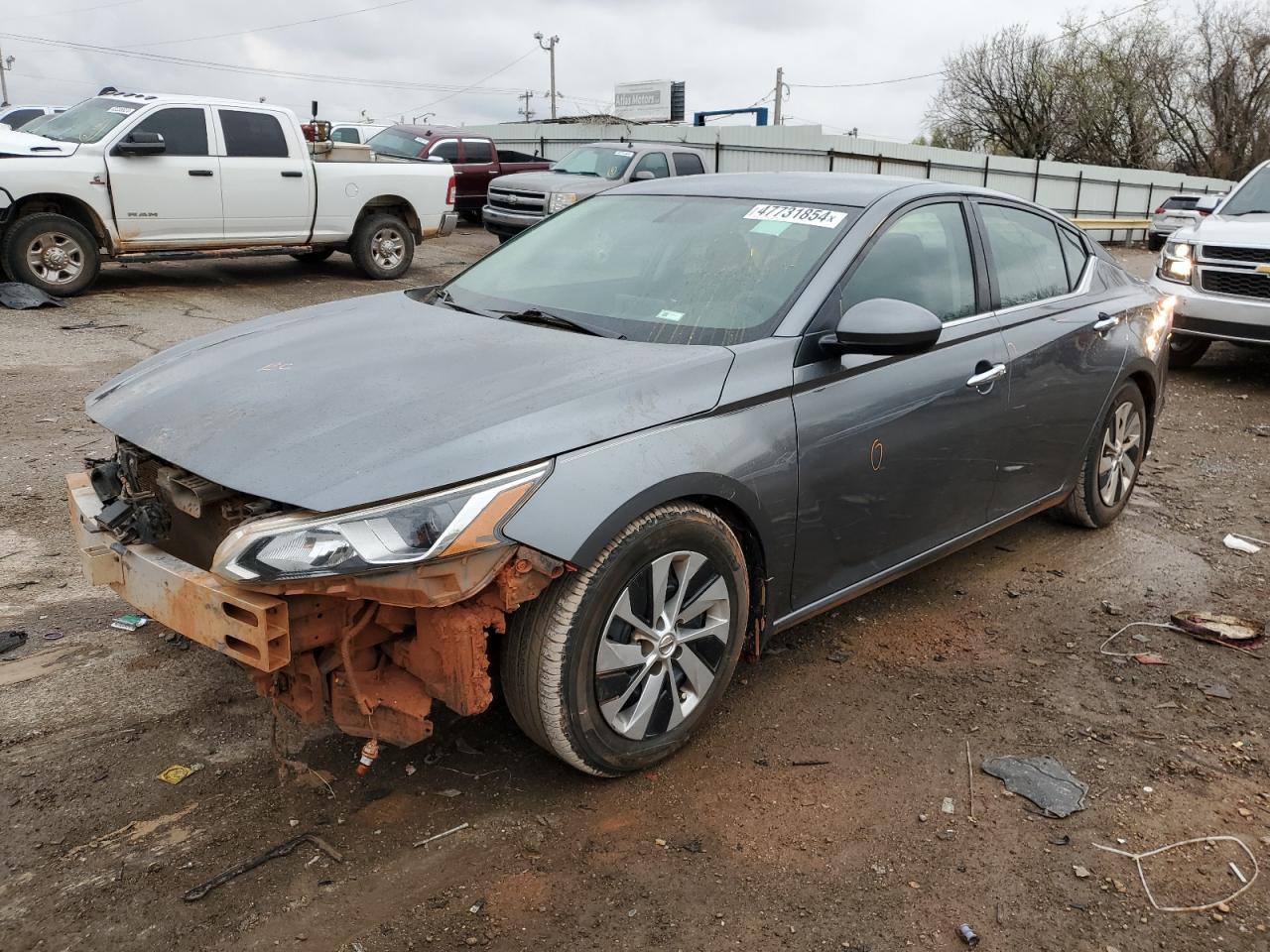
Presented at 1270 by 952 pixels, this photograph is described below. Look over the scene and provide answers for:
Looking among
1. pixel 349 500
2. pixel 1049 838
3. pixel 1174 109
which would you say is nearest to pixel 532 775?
pixel 349 500

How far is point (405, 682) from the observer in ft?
9.21

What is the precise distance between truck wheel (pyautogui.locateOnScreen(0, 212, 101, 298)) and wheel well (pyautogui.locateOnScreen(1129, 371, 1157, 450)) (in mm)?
9457

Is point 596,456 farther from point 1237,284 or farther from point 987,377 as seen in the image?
point 1237,284

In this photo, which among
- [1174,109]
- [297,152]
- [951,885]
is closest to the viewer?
[951,885]

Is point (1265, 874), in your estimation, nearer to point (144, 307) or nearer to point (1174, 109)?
point (144, 307)

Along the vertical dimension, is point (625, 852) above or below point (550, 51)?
below

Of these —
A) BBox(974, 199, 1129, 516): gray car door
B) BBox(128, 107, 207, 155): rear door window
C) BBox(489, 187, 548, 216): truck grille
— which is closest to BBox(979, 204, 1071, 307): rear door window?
BBox(974, 199, 1129, 516): gray car door

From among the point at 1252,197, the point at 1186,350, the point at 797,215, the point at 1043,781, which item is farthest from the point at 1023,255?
the point at 1252,197

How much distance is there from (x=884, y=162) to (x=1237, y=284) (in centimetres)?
1770

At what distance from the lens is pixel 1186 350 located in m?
9.88

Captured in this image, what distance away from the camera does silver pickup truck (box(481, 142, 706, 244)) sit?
1523 centimetres

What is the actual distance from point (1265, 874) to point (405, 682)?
2.31 m

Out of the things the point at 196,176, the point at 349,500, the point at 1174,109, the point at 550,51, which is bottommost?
the point at 349,500

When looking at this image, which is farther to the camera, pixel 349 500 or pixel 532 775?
pixel 532 775
